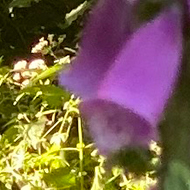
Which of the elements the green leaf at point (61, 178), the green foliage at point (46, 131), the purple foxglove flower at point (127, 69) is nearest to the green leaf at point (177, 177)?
the purple foxglove flower at point (127, 69)

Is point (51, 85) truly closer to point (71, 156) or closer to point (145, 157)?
point (71, 156)

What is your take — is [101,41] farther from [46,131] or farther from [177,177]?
[46,131]

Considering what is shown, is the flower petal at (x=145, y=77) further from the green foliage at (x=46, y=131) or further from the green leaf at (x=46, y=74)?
Answer: the green leaf at (x=46, y=74)

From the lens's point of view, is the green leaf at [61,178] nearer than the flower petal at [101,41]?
No

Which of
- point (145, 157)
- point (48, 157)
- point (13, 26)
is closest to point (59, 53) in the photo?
point (13, 26)

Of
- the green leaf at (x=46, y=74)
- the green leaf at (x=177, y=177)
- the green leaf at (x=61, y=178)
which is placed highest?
the green leaf at (x=177, y=177)

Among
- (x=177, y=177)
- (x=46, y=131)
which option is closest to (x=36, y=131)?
(x=46, y=131)

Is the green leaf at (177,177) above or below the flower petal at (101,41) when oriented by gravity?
below

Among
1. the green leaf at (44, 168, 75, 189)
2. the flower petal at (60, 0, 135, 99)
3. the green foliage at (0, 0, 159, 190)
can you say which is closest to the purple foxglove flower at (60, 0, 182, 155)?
the flower petal at (60, 0, 135, 99)
